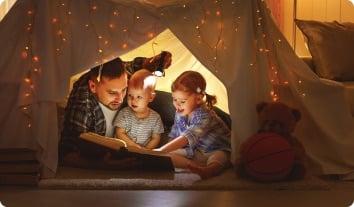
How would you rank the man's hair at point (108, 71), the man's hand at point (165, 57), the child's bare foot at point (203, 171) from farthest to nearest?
1. the man's hand at point (165, 57)
2. the man's hair at point (108, 71)
3. the child's bare foot at point (203, 171)

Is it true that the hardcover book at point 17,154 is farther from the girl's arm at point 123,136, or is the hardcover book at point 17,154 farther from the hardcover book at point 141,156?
the girl's arm at point 123,136

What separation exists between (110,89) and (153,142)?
365mm

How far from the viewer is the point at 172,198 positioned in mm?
2516

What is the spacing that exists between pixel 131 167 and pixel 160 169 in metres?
0.14

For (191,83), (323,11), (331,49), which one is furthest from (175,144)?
(323,11)

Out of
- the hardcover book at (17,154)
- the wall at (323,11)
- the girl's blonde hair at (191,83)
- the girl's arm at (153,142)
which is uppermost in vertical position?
the wall at (323,11)

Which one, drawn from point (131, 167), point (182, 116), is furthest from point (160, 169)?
→ point (182, 116)

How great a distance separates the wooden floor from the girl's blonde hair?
0.78m

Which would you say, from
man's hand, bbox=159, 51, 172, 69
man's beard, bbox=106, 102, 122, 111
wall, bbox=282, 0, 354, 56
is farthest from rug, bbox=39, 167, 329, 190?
wall, bbox=282, 0, 354, 56

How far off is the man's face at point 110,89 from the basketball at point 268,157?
0.82 m

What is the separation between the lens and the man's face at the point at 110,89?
3236 mm

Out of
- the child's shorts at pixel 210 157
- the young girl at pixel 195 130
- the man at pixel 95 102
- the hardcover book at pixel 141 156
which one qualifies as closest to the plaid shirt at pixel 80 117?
the man at pixel 95 102

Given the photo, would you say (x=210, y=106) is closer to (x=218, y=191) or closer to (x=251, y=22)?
(x=251, y=22)

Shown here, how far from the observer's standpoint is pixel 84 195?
2557 mm
